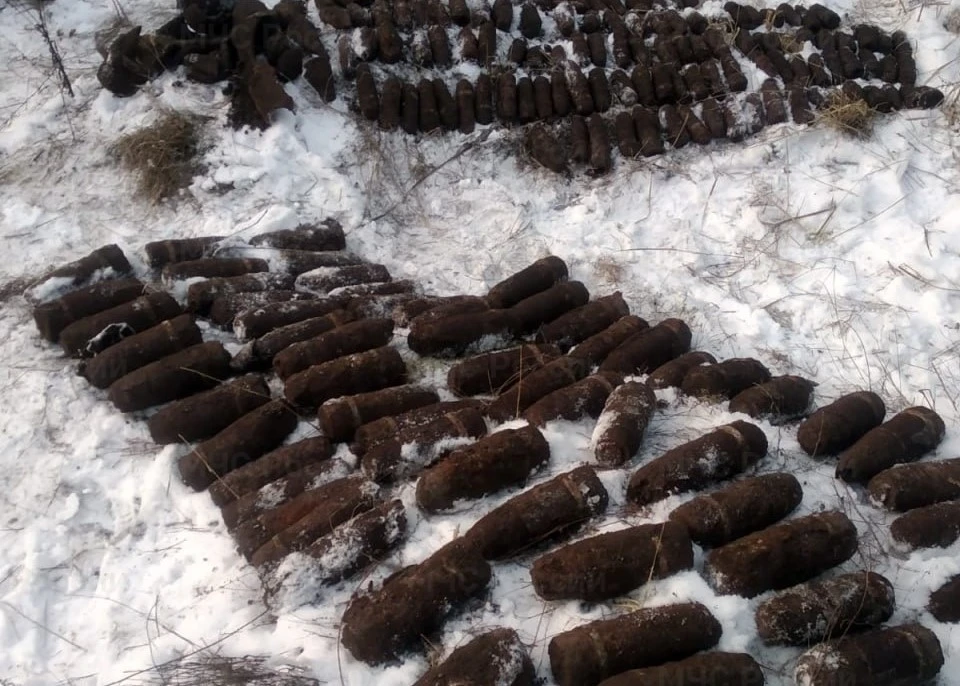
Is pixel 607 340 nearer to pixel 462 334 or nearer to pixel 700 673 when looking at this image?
pixel 462 334

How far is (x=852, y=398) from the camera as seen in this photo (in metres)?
3.93

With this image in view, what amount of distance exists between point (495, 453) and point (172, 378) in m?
1.82

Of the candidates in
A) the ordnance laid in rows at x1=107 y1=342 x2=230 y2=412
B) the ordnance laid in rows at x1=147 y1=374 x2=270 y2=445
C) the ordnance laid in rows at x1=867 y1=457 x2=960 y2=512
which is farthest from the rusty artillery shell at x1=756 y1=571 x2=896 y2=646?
the ordnance laid in rows at x1=107 y1=342 x2=230 y2=412

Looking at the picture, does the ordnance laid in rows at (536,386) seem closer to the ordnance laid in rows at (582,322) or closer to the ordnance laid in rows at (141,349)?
the ordnance laid in rows at (582,322)

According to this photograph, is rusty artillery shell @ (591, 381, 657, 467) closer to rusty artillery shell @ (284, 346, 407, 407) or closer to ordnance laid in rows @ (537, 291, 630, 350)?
ordnance laid in rows @ (537, 291, 630, 350)

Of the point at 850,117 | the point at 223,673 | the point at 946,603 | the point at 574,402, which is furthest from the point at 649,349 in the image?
the point at 850,117

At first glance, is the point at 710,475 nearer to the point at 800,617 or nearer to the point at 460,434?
the point at 800,617

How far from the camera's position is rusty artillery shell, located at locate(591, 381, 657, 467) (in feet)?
11.8

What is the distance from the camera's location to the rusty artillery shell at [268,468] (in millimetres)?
3611

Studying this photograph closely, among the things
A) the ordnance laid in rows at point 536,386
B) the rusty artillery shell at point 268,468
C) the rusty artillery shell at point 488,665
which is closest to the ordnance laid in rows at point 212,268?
the rusty artillery shell at point 268,468

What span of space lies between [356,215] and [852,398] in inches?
142

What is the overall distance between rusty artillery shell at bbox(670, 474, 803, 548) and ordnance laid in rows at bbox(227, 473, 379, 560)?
1.40 m

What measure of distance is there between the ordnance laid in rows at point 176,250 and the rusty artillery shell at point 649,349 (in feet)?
8.98

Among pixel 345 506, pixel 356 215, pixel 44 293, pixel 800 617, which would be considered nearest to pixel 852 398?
pixel 800 617
